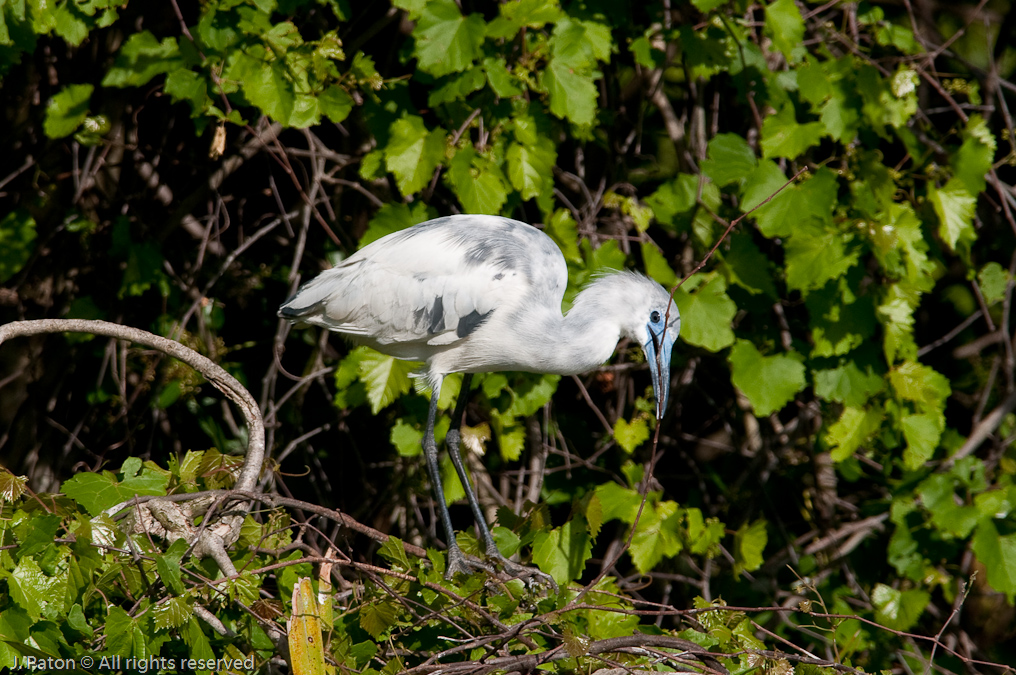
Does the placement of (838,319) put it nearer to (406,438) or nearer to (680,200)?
(680,200)

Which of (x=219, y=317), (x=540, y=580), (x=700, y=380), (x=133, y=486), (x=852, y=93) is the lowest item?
(x=700, y=380)

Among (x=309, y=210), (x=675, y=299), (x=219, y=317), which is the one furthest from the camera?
(x=219, y=317)

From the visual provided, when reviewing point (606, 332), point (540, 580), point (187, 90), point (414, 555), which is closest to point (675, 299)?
point (606, 332)

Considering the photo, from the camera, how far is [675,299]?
2.67 m

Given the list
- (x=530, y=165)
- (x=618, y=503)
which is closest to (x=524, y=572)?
(x=618, y=503)

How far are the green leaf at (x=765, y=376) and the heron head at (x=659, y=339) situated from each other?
14.5 inches

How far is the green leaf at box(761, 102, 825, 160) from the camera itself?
2691 millimetres

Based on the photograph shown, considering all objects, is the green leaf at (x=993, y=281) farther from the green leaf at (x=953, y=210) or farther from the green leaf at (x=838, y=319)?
the green leaf at (x=838, y=319)

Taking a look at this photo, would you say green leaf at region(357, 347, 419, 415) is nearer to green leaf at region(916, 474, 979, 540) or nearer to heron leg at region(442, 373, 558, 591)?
heron leg at region(442, 373, 558, 591)

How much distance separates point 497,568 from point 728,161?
1.43 metres

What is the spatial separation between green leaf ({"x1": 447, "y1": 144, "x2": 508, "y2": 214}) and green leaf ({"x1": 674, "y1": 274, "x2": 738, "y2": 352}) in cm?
64

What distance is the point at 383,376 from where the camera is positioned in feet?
9.04

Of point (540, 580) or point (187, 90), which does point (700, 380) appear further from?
point (187, 90)

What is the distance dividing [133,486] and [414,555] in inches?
24.2
